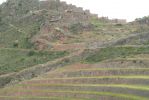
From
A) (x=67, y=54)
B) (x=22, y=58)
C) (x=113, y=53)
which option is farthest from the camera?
(x=22, y=58)

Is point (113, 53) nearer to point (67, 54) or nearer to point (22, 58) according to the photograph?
point (67, 54)

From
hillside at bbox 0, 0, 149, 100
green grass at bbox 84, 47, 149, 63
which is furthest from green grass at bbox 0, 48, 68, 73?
green grass at bbox 84, 47, 149, 63

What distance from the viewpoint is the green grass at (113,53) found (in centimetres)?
5684

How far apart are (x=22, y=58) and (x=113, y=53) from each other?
1961cm

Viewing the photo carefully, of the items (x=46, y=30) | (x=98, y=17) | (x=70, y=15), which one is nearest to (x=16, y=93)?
(x=46, y=30)

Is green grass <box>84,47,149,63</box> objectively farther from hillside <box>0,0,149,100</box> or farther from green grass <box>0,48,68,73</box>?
green grass <box>0,48,68,73</box>

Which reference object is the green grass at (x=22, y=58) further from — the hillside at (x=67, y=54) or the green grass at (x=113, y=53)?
the green grass at (x=113, y=53)

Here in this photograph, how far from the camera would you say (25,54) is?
77.5 meters

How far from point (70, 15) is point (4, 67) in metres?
24.9

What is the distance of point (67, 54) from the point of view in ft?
228

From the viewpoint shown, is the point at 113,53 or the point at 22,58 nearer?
the point at 113,53

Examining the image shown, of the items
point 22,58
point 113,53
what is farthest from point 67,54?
point 113,53

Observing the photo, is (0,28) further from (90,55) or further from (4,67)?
(90,55)

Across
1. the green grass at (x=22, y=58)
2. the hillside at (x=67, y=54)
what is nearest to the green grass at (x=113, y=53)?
the hillside at (x=67, y=54)
